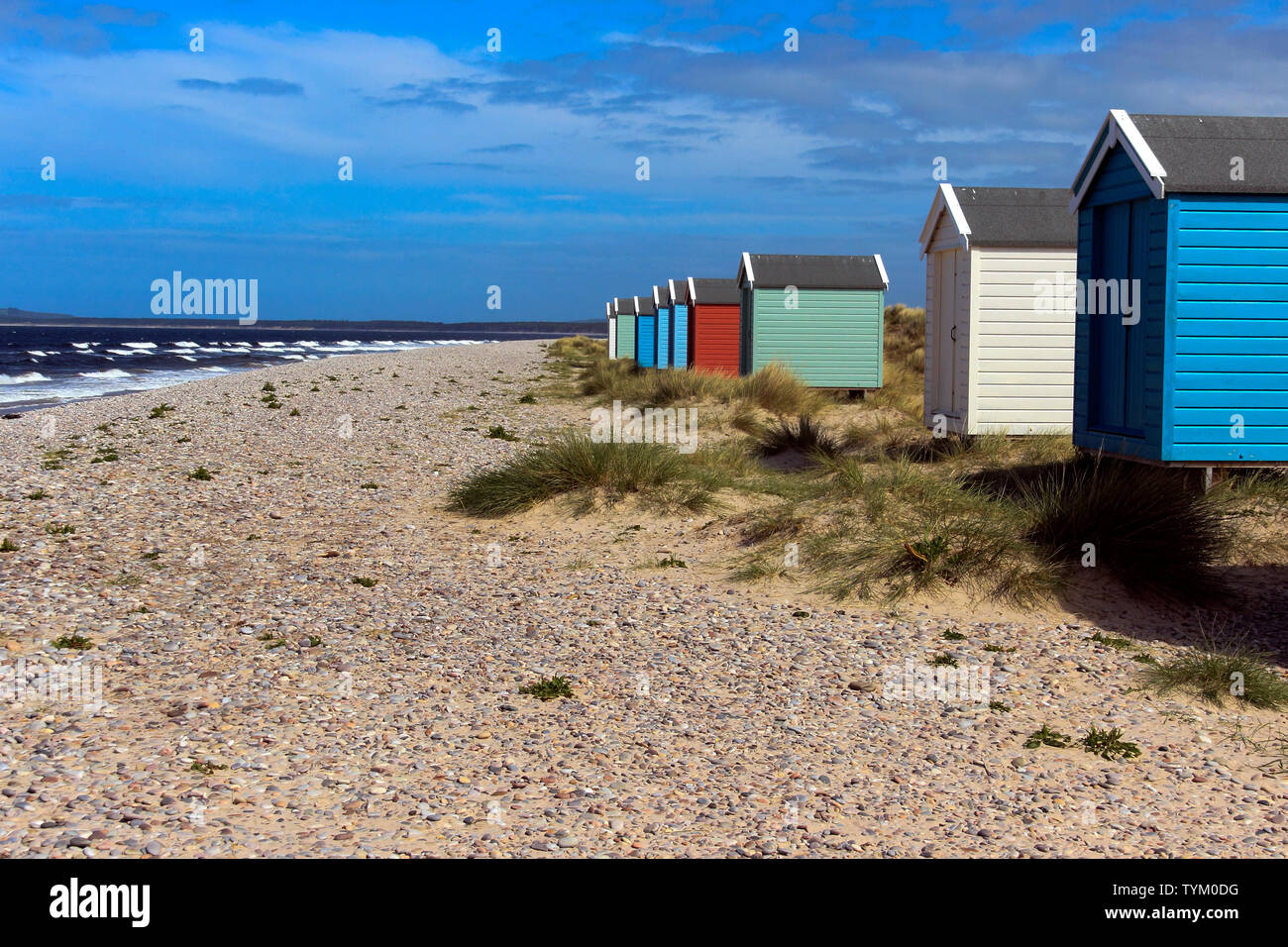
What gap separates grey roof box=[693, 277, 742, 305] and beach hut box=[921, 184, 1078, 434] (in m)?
16.1

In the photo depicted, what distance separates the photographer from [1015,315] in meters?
13.1

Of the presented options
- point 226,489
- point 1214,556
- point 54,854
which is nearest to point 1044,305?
point 1214,556

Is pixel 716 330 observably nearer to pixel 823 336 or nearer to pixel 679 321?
pixel 679 321

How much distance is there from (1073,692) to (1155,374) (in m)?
4.16

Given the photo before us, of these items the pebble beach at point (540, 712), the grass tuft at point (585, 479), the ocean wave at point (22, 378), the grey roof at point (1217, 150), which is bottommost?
the pebble beach at point (540, 712)

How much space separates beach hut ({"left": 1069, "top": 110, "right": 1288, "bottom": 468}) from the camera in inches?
338

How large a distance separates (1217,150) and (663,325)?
28831 millimetres

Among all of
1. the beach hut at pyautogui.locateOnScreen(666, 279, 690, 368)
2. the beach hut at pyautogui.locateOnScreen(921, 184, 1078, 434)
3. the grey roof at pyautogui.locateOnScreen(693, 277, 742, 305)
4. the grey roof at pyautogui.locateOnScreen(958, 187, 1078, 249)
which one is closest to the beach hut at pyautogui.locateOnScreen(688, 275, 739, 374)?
the grey roof at pyautogui.locateOnScreen(693, 277, 742, 305)

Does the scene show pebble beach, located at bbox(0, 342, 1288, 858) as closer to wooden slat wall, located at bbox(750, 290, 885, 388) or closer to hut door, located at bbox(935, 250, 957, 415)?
hut door, located at bbox(935, 250, 957, 415)

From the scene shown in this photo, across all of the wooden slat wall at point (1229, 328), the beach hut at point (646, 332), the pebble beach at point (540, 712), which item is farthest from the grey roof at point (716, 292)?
the wooden slat wall at point (1229, 328)

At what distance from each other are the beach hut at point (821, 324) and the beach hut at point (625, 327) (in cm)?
2521

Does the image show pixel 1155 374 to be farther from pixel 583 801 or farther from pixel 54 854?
pixel 54 854

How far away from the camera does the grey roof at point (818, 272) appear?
22266 mm

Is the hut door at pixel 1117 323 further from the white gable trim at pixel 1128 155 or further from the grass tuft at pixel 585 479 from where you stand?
the grass tuft at pixel 585 479
